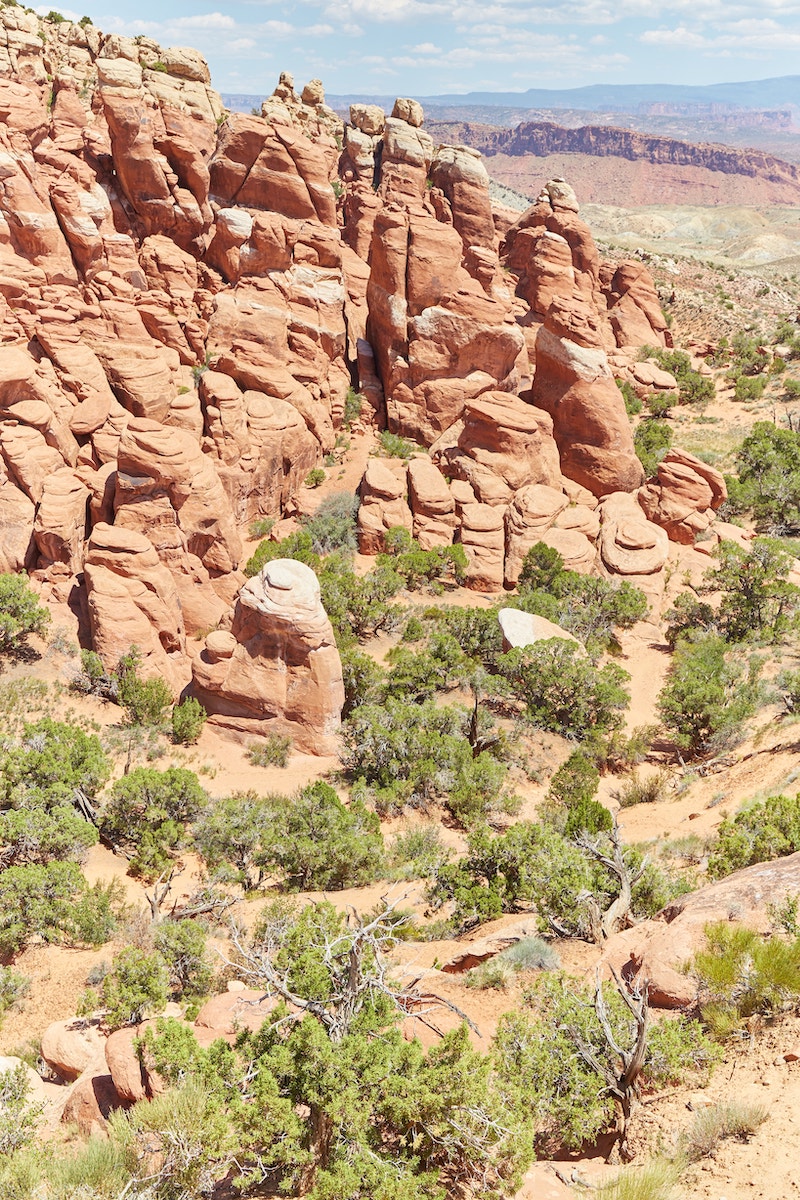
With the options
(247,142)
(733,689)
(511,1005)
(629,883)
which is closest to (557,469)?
(733,689)

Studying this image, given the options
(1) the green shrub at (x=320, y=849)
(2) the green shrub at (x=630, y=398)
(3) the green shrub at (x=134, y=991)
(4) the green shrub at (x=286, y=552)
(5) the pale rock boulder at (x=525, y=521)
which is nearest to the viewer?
(3) the green shrub at (x=134, y=991)

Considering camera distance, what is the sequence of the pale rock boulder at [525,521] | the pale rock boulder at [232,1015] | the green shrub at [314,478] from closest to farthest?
the pale rock boulder at [232,1015]
the pale rock boulder at [525,521]
the green shrub at [314,478]

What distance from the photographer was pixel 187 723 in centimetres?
2264

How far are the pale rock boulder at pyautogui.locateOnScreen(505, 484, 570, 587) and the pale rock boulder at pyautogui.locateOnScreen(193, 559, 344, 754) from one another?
11108 millimetres

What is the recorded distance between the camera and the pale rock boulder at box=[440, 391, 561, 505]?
111 feet

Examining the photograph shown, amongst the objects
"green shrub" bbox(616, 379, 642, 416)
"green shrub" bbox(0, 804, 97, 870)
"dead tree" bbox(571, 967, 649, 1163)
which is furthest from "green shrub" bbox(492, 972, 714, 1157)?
"green shrub" bbox(616, 379, 642, 416)

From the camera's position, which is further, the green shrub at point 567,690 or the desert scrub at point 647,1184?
the green shrub at point 567,690

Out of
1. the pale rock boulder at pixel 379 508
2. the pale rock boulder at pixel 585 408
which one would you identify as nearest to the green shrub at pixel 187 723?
the pale rock boulder at pixel 379 508

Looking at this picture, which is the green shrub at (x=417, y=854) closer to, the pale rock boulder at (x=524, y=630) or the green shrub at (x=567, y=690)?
the green shrub at (x=567, y=690)

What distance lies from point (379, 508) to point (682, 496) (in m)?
13.1

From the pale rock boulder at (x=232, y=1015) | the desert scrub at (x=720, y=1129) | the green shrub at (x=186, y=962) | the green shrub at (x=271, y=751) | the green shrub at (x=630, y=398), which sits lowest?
the green shrub at (x=271, y=751)

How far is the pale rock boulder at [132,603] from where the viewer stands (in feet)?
78.3

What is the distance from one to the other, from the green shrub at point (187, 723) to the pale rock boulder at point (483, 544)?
498 inches

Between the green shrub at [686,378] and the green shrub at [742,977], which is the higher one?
the green shrub at [686,378]
